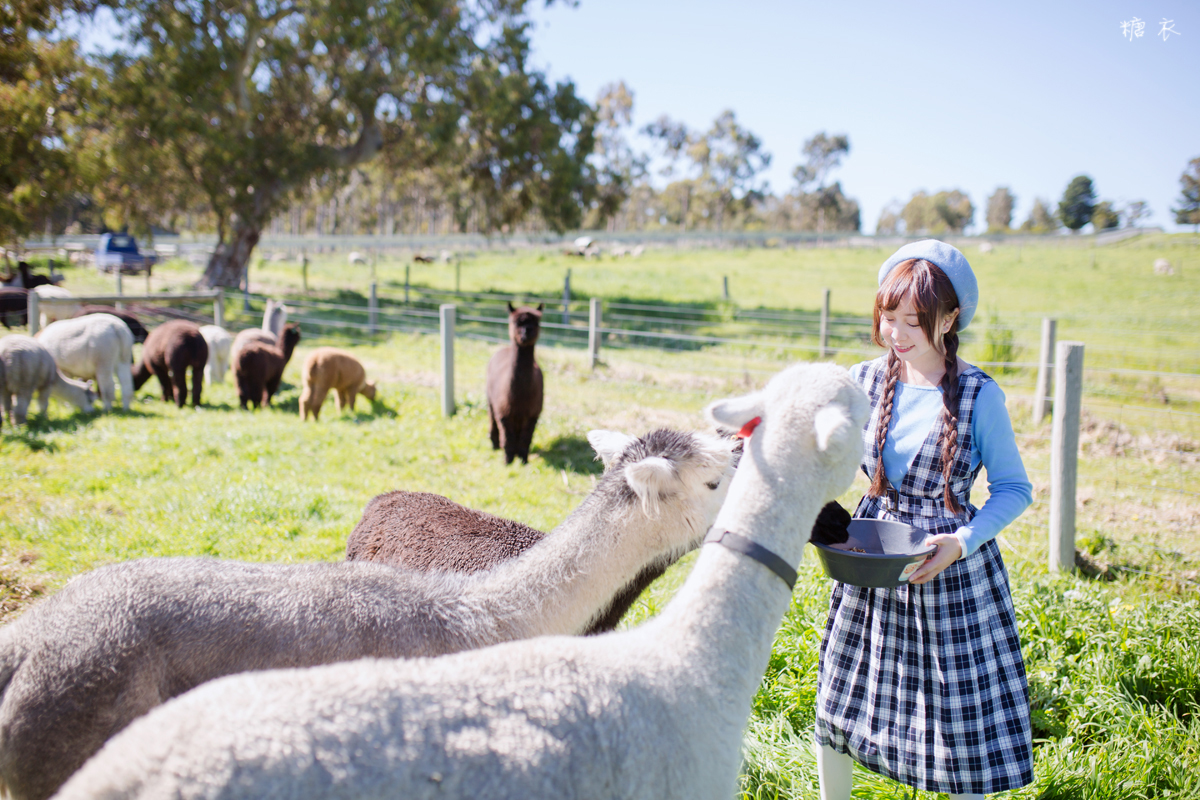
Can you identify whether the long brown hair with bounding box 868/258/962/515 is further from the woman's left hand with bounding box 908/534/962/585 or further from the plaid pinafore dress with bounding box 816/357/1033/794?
the woman's left hand with bounding box 908/534/962/585

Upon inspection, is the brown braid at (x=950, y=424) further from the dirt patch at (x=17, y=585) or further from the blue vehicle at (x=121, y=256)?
the blue vehicle at (x=121, y=256)

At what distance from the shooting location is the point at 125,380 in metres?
9.54

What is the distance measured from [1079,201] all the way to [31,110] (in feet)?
260

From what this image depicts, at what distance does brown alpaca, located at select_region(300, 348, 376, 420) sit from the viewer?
9.26m

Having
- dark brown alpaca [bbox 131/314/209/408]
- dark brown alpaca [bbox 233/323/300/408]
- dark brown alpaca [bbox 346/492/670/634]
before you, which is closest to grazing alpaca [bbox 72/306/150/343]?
dark brown alpaca [bbox 131/314/209/408]

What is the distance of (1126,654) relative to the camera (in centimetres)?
361

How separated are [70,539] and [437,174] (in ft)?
80.3

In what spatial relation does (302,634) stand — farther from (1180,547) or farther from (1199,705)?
(1180,547)

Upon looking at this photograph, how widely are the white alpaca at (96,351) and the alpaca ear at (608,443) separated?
8.85m

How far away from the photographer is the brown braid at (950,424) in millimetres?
2220

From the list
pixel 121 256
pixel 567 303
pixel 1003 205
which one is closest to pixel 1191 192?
pixel 567 303

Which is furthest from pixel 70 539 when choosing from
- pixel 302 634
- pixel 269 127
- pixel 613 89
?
pixel 613 89

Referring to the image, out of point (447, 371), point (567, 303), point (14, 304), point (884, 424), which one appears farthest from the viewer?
point (567, 303)

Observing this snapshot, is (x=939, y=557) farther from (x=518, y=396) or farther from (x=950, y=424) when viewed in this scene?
(x=518, y=396)
